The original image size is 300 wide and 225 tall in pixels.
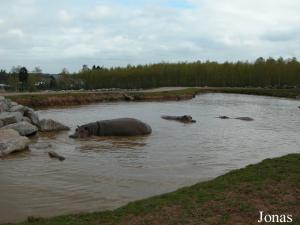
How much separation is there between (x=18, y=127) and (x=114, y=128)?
4578mm

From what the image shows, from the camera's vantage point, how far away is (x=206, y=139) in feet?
73.8

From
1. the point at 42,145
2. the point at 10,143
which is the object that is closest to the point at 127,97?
the point at 42,145

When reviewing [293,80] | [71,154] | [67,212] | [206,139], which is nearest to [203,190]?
[67,212]

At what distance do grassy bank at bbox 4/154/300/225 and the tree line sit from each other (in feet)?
296

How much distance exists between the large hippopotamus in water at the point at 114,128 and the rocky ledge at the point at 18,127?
2.39 m

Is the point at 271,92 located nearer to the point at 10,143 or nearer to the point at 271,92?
the point at 271,92

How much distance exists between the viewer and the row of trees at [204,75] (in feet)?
333

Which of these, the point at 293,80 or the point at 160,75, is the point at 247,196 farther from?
the point at 160,75

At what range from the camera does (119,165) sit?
15602mm

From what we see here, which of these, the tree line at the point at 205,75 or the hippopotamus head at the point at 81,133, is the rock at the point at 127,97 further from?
the tree line at the point at 205,75

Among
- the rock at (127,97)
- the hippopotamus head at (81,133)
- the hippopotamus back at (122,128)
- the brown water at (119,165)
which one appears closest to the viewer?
the brown water at (119,165)

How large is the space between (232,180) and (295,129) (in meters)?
18.0

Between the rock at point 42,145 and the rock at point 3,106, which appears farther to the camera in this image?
the rock at point 3,106

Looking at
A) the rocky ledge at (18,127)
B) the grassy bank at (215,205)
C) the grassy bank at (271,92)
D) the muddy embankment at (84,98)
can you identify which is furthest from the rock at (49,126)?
the grassy bank at (271,92)
